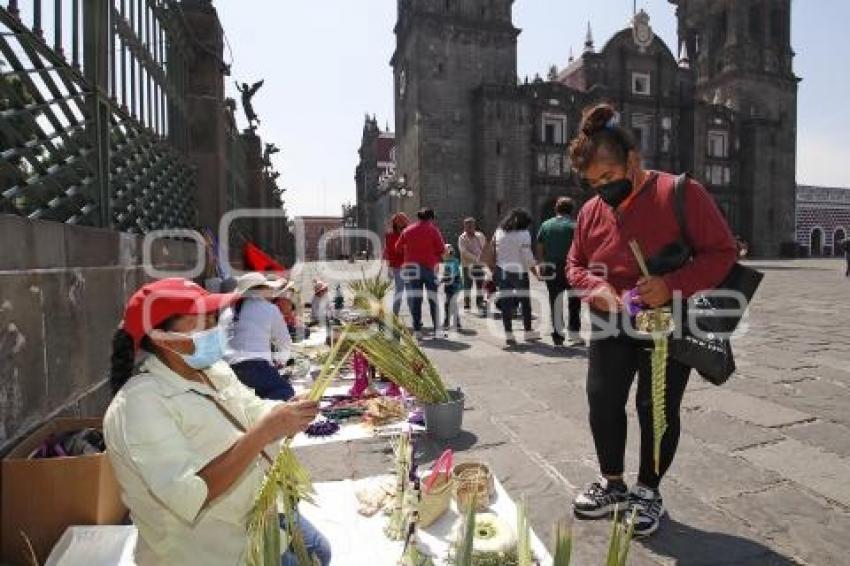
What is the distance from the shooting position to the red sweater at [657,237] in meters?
2.55

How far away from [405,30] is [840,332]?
1528 inches

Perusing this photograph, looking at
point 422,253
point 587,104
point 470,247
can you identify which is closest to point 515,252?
point 422,253

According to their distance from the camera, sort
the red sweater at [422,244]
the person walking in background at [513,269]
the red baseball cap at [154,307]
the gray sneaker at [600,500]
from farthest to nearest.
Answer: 1. the red sweater at [422,244]
2. the person walking in background at [513,269]
3. the gray sneaker at [600,500]
4. the red baseball cap at [154,307]

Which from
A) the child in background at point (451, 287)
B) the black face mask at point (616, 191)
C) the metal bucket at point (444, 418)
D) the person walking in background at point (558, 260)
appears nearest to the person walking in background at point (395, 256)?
the child in background at point (451, 287)

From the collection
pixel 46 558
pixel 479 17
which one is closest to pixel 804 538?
pixel 46 558

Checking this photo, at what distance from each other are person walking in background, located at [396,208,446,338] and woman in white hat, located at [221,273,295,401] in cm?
407

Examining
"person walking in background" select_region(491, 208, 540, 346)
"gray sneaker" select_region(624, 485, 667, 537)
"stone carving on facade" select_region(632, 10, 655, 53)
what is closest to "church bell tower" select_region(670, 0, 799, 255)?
"stone carving on facade" select_region(632, 10, 655, 53)

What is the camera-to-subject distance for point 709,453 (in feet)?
12.1

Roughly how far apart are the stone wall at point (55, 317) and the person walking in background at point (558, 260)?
5.14 m

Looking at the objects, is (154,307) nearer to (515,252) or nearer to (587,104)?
(515,252)

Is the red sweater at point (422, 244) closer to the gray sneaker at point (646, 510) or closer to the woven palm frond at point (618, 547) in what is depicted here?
the gray sneaker at point (646, 510)

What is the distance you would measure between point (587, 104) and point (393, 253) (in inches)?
1548

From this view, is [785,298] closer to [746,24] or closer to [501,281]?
[501,281]

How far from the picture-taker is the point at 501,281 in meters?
8.27
